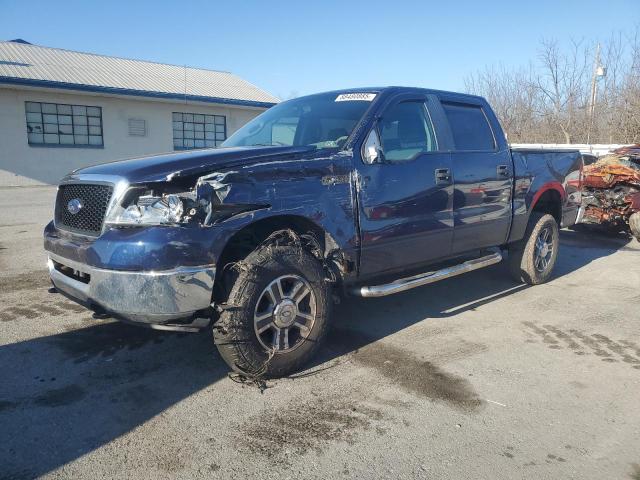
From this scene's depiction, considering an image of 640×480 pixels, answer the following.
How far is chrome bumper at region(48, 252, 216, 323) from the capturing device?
10.3 ft

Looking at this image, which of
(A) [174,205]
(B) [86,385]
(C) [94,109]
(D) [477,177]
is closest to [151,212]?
(A) [174,205]

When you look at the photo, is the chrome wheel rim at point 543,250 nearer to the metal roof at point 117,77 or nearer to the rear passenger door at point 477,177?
the rear passenger door at point 477,177

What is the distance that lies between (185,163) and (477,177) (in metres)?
2.91

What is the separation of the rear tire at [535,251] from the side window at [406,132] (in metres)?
2.16

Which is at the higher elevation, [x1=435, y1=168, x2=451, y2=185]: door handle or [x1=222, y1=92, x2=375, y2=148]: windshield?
[x1=222, y1=92, x2=375, y2=148]: windshield

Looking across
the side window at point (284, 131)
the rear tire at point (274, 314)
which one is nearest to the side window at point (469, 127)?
the side window at point (284, 131)

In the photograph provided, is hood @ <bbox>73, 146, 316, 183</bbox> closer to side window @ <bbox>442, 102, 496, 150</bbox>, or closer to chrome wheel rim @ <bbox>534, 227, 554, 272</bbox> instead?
side window @ <bbox>442, 102, 496, 150</bbox>

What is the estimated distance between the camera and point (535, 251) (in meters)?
6.26

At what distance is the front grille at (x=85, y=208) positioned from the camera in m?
3.47

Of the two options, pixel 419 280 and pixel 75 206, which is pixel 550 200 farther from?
pixel 75 206

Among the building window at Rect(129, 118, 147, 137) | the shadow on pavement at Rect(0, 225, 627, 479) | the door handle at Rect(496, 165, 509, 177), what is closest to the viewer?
the shadow on pavement at Rect(0, 225, 627, 479)

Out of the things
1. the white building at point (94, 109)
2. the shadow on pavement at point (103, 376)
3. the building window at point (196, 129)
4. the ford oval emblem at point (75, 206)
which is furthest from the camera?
the building window at point (196, 129)

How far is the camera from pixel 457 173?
15.8 feet

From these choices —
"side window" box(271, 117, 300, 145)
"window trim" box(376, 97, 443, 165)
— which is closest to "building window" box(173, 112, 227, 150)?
"side window" box(271, 117, 300, 145)
